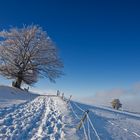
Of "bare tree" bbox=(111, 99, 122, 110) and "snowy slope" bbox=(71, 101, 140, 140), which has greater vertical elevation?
"bare tree" bbox=(111, 99, 122, 110)

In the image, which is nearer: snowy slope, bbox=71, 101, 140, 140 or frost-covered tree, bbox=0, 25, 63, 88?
snowy slope, bbox=71, 101, 140, 140

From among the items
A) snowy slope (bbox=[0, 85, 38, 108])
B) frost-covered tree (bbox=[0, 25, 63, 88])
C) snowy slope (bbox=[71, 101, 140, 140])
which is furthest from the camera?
frost-covered tree (bbox=[0, 25, 63, 88])

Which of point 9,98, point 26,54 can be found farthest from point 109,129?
point 26,54

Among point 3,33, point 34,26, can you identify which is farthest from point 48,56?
point 3,33

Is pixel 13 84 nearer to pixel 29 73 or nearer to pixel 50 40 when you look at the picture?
pixel 29 73

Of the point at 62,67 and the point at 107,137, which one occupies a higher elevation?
the point at 62,67

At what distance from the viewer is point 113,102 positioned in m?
55.6

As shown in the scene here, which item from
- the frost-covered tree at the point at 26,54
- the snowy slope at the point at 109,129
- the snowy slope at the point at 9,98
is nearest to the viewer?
the snowy slope at the point at 109,129

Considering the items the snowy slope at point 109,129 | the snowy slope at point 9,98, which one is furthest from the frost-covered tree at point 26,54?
the snowy slope at point 109,129

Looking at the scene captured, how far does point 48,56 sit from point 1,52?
27.0 ft

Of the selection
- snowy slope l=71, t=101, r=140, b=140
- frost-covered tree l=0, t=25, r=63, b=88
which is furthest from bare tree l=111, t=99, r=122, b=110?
snowy slope l=71, t=101, r=140, b=140

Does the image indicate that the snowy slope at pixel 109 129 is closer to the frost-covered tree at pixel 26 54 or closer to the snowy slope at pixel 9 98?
the snowy slope at pixel 9 98

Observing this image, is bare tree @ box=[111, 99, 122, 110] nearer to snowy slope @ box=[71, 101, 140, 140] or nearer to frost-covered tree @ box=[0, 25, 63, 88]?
frost-covered tree @ box=[0, 25, 63, 88]

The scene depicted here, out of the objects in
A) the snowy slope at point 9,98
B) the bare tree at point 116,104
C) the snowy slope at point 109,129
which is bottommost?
the snowy slope at point 109,129
